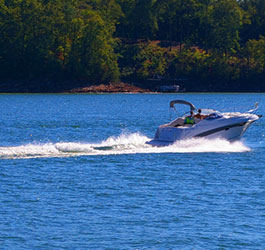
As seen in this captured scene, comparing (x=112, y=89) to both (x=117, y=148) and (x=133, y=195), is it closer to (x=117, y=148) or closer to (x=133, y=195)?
(x=117, y=148)

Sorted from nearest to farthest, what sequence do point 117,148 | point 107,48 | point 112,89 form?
point 117,148 → point 112,89 → point 107,48

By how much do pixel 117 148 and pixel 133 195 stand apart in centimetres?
1137

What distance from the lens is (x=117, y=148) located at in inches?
1567

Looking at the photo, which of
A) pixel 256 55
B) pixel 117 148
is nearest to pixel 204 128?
pixel 117 148

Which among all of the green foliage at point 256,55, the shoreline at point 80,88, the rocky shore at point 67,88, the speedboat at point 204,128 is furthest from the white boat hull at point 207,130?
the green foliage at point 256,55

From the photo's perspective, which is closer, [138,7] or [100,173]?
[100,173]

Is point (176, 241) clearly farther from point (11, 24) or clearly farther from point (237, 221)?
point (11, 24)

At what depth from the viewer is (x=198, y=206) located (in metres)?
26.6

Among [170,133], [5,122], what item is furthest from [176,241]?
A: [5,122]

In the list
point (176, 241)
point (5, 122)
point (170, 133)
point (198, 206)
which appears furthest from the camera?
point (5, 122)

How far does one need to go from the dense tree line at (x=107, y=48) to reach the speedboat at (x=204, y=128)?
98780 mm

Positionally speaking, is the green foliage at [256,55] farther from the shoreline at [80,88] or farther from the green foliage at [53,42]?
the green foliage at [53,42]

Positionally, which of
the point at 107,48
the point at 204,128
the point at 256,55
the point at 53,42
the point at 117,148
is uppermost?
the point at 53,42

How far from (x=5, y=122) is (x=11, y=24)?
284ft
